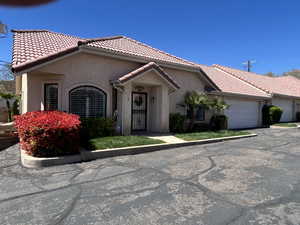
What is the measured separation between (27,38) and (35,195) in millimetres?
10193

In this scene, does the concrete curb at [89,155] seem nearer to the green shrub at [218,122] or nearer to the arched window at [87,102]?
the arched window at [87,102]

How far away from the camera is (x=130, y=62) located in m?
11.4

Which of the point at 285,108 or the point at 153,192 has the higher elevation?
the point at 285,108

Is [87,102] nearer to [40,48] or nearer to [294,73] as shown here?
[40,48]

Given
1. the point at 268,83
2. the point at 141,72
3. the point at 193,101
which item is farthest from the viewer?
the point at 268,83

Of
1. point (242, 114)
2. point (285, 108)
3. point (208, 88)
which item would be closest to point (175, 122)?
point (208, 88)

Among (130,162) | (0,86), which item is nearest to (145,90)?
(130,162)

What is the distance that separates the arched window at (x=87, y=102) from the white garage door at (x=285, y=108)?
60.7 ft

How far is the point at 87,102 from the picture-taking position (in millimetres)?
10133

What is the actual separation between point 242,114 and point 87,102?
43.0ft

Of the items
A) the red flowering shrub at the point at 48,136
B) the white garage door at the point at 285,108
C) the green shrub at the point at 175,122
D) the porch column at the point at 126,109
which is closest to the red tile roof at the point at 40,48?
the porch column at the point at 126,109

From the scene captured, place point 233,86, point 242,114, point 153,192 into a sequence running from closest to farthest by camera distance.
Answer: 1. point 153,192
2. point 242,114
3. point 233,86

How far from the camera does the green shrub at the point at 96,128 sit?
925 cm

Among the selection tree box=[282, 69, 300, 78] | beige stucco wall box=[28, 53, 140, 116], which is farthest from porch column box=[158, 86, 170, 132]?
tree box=[282, 69, 300, 78]
